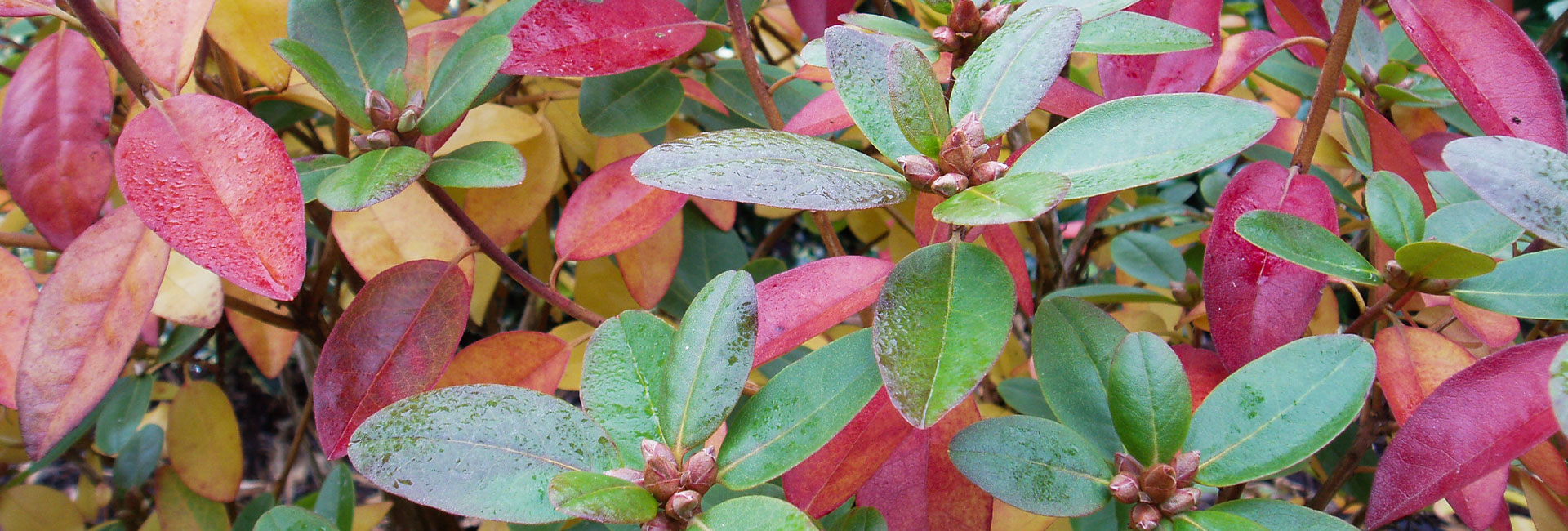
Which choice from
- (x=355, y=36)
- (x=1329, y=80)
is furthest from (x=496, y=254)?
(x=1329, y=80)

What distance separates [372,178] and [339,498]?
58 centimetres

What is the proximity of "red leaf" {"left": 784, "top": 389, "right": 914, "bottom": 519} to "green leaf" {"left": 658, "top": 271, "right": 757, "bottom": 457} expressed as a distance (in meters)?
A: 0.10

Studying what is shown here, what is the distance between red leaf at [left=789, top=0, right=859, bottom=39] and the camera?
0.78 meters

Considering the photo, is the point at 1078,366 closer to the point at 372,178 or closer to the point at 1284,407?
the point at 1284,407

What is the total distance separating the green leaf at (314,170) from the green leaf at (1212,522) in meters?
0.62

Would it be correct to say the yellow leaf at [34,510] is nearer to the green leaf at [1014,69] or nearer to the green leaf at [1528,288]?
the green leaf at [1014,69]

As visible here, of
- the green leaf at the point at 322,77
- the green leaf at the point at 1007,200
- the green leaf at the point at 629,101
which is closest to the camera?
the green leaf at the point at 1007,200

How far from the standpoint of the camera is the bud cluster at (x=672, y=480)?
0.47m

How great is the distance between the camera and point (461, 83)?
2.05 feet

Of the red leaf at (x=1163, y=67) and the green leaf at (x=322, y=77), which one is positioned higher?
the green leaf at (x=322, y=77)

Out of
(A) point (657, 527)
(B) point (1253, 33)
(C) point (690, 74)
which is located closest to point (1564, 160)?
(B) point (1253, 33)

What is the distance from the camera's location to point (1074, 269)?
1.33 m

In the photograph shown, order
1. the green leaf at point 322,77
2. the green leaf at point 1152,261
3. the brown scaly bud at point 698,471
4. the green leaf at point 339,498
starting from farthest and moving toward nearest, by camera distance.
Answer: the green leaf at point 1152,261 < the green leaf at point 339,498 < the green leaf at point 322,77 < the brown scaly bud at point 698,471

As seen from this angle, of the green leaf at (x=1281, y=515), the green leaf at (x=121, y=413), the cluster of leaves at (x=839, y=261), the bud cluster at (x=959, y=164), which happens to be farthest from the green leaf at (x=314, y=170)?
the green leaf at (x=121, y=413)
